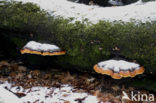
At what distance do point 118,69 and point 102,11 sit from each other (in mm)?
1876

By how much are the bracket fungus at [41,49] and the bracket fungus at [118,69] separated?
43.8 inches

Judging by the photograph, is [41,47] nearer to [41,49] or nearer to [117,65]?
[41,49]

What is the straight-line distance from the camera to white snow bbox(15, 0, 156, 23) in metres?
3.55

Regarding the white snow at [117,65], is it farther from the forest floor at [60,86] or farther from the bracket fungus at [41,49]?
the bracket fungus at [41,49]

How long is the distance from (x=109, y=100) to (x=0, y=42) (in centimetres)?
370

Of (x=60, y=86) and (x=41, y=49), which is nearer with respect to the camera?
(x=41, y=49)

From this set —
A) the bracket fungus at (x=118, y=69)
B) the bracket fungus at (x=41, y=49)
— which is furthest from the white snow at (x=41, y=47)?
the bracket fungus at (x=118, y=69)

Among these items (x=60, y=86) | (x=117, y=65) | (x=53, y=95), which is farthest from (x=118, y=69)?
(x=60, y=86)

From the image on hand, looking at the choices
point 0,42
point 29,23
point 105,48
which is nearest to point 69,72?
point 105,48

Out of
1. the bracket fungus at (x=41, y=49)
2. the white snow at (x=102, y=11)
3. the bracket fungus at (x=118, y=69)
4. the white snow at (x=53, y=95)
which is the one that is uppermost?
the white snow at (x=102, y=11)

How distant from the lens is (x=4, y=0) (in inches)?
194

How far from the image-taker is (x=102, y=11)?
4215 millimetres

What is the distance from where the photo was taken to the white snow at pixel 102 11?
140 inches

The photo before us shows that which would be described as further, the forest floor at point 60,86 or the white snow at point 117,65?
the forest floor at point 60,86
